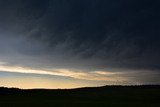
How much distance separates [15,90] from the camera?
438 feet

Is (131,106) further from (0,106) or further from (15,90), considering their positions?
(15,90)

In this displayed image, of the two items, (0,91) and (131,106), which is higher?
(0,91)

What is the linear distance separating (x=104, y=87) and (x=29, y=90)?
34.0 metres

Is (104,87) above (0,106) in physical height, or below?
above

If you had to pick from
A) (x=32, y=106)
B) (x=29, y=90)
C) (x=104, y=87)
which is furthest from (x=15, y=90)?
(x=32, y=106)

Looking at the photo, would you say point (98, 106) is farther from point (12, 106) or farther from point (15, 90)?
point (15, 90)

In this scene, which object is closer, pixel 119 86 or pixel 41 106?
pixel 41 106

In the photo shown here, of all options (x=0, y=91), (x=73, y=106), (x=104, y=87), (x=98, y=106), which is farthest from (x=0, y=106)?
(x=104, y=87)

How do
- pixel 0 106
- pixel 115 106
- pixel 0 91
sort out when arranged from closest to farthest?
pixel 0 106 < pixel 115 106 < pixel 0 91

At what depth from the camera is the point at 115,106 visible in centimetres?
6738

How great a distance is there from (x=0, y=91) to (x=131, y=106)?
2856 inches

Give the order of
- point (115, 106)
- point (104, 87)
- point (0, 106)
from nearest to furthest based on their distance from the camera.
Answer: point (0, 106) → point (115, 106) → point (104, 87)

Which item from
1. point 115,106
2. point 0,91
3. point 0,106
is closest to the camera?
point 0,106

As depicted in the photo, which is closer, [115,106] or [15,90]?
[115,106]
